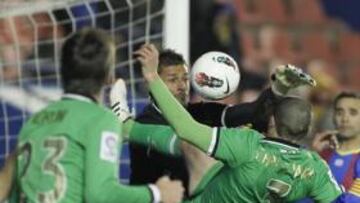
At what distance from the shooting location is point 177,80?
18.9 feet

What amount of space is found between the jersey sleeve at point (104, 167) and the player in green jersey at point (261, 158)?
2.49 ft

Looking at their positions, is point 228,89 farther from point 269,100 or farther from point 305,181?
point 305,181

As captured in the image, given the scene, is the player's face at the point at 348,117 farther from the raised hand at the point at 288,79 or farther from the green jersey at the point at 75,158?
the green jersey at the point at 75,158

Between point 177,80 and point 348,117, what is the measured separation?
4.52 ft

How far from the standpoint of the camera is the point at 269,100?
18.6 ft

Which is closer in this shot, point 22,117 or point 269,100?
point 269,100

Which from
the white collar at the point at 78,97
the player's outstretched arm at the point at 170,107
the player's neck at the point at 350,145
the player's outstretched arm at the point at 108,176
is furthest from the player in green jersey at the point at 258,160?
the player's neck at the point at 350,145

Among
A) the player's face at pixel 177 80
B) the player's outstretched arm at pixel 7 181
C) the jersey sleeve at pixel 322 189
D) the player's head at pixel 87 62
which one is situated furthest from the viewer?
the player's face at pixel 177 80

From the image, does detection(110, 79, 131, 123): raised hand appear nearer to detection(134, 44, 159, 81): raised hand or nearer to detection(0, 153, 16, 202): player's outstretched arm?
detection(134, 44, 159, 81): raised hand

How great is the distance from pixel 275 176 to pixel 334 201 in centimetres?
34

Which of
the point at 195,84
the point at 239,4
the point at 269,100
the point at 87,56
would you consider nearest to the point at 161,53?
the point at 195,84

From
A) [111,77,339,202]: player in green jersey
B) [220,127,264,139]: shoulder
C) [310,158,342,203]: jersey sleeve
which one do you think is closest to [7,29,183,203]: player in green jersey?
[220,127,264,139]: shoulder

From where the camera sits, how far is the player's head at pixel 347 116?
6.67 m

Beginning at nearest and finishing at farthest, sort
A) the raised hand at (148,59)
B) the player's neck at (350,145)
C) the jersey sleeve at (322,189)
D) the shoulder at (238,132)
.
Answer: the raised hand at (148,59) < the shoulder at (238,132) < the jersey sleeve at (322,189) < the player's neck at (350,145)
